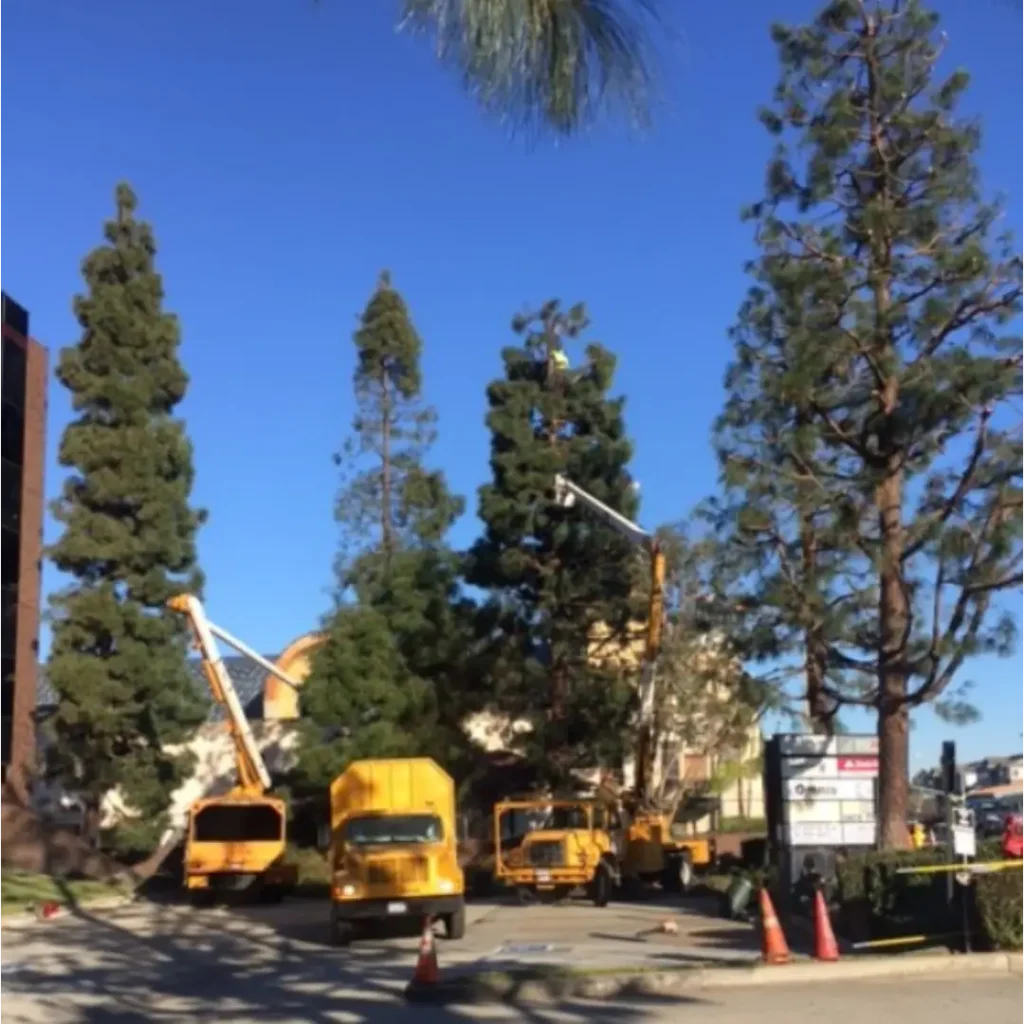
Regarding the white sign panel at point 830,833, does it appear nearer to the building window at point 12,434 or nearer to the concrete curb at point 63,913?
the concrete curb at point 63,913

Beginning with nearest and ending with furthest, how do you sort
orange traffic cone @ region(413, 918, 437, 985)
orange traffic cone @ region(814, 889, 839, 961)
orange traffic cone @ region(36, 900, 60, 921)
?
1. orange traffic cone @ region(413, 918, 437, 985)
2. orange traffic cone @ region(814, 889, 839, 961)
3. orange traffic cone @ region(36, 900, 60, 921)

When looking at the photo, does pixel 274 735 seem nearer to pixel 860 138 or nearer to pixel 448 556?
pixel 448 556

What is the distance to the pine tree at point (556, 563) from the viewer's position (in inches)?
1638

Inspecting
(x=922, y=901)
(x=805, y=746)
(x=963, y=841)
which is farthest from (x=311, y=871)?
(x=963, y=841)

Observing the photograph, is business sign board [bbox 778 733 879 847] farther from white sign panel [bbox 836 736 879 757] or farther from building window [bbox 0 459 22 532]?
building window [bbox 0 459 22 532]

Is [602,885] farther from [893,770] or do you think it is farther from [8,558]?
[8,558]

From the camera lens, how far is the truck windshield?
2522cm

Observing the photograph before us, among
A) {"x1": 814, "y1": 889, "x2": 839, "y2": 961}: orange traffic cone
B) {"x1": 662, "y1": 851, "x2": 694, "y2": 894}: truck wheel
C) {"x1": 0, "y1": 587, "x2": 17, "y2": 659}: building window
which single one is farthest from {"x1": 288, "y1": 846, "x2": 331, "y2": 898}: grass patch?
{"x1": 814, "y1": 889, "x2": 839, "y2": 961}: orange traffic cone

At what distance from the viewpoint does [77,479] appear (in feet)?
127

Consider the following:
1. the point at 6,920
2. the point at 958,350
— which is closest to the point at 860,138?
the point at 958,350

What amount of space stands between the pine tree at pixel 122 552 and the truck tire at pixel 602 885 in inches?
513

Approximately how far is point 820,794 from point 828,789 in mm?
162

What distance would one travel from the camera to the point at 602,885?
30.9 metres

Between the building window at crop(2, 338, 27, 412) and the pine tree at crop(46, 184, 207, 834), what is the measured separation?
273 centimetres
